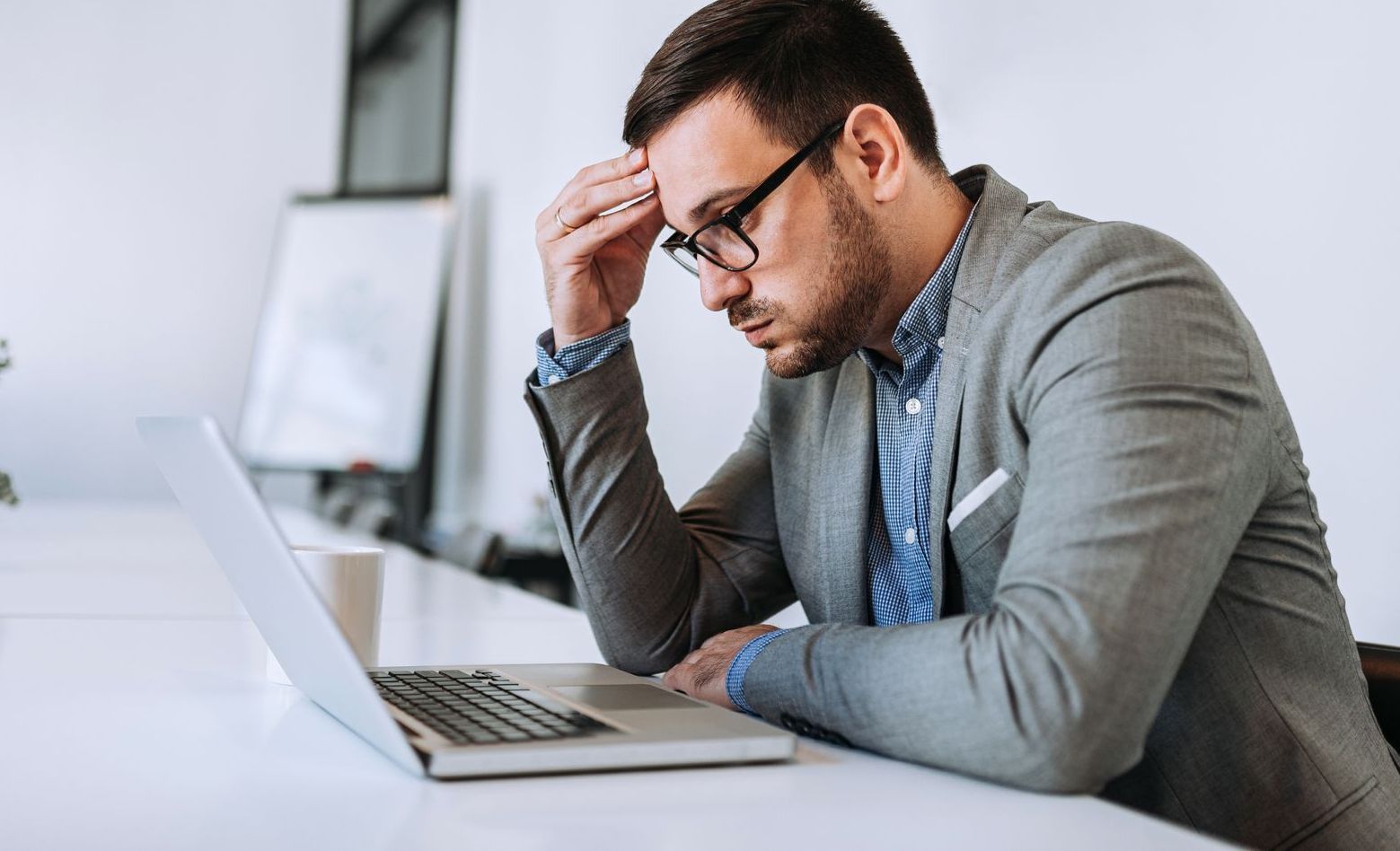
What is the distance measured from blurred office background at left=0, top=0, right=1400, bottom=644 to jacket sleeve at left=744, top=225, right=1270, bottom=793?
2.51 feet

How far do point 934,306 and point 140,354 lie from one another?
5.14 meters

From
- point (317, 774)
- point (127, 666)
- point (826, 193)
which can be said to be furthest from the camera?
point (826, 193)

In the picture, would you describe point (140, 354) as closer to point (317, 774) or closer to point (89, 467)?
point (89, 467)

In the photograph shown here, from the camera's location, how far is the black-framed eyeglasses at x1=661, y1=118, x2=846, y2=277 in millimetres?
1268

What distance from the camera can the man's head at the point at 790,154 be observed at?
4.16 feet

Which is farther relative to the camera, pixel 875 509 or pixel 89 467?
pixel 89 467

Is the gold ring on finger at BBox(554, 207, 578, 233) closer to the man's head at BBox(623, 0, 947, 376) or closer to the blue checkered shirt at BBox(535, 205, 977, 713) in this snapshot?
the man's head at BBox(623, 0, 947, 376)

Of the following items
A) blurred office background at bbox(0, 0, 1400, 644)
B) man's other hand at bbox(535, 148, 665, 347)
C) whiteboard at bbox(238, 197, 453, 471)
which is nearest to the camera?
man's other hand at bbox(535, 148, 665, 347)

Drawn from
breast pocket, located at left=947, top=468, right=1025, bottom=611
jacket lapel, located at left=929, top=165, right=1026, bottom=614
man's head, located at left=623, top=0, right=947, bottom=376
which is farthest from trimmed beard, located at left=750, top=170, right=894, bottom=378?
breast pocket, located at left=947, top=468, right=1025, bottom=611

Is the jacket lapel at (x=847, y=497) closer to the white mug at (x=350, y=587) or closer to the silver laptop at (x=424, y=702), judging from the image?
→ the silver laptop at (x=424, y=702)

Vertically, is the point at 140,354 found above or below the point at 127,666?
below

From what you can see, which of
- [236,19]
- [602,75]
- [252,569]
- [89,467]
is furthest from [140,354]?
[252,569]

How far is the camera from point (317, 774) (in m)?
0.77

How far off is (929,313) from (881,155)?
176 millimetres
